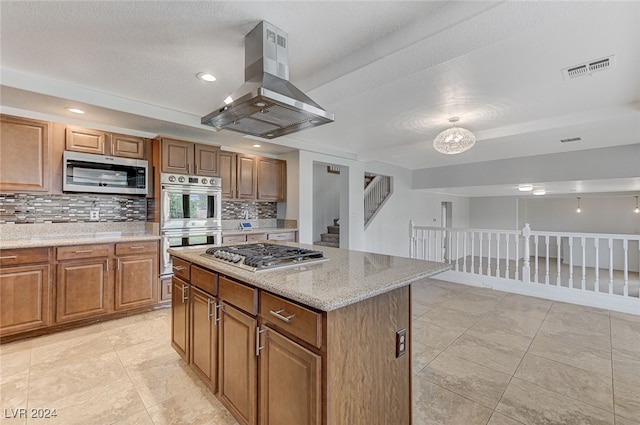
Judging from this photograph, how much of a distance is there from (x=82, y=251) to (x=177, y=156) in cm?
146

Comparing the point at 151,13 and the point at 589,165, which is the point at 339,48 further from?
the point at 589,165

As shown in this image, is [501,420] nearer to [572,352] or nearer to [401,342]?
[401,342]

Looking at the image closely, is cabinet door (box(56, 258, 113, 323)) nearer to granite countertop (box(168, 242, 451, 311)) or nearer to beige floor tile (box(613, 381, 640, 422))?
granite countertop (box(168, 242, 451, 311))

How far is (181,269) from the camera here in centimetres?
225

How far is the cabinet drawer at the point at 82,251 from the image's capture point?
9.42 ft

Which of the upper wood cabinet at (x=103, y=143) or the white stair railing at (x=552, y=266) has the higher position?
the upper wood cabinet at (x=103, y=143)

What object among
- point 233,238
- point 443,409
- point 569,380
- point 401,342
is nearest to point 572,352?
point 569,380

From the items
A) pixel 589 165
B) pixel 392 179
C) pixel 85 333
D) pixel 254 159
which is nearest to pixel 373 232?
pixel 392 179

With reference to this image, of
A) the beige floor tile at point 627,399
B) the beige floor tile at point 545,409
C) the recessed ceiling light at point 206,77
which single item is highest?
the recessed ceiling light at point 206,77

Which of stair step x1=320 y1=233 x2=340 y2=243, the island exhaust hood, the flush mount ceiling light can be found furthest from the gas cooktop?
stair step x1=320 y1=233 x2=340 y2=243

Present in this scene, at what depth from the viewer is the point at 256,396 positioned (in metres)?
1.48

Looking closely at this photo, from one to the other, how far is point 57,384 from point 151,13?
2614 millimetres

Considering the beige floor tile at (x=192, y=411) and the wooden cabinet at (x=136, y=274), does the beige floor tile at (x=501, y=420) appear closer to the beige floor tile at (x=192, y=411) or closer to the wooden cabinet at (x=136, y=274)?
the beige floor tile at (x=192, y=411)

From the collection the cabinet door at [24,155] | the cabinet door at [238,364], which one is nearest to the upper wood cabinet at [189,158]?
the cabinet door at [24,155]
